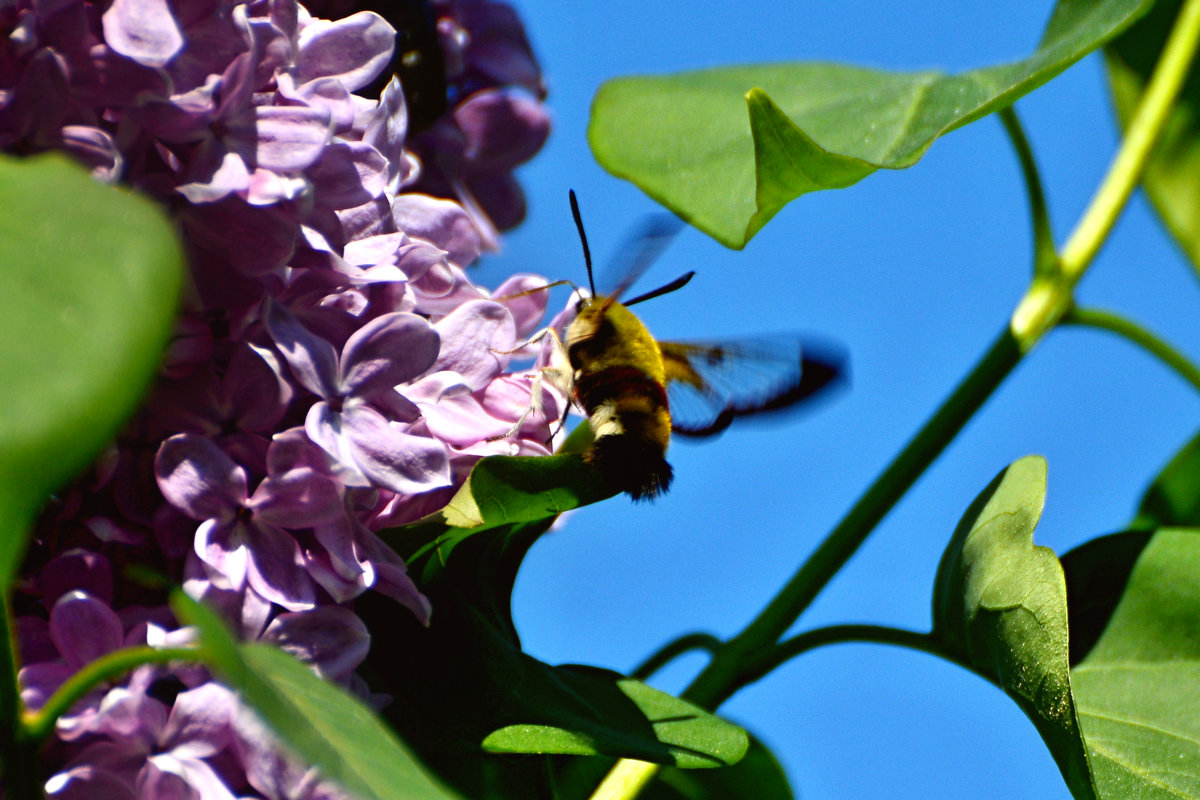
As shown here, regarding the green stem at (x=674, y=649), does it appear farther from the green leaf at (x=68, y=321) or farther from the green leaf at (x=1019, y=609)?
the green leaf at (x=68, y=321)

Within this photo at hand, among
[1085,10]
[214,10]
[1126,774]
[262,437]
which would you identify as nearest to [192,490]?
[262,437]

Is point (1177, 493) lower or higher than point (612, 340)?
lower

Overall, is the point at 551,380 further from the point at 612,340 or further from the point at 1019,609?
the point at 1019,609

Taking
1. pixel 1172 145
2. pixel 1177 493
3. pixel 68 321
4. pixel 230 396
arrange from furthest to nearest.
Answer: pixel 1172 145 < pixel 1177 493 < pixel 230 396 < pixel 68 321

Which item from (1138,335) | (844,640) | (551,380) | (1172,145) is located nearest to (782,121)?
(551,380)

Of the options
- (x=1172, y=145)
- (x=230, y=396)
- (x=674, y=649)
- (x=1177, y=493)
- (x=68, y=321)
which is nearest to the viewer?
(x=68, y=321)

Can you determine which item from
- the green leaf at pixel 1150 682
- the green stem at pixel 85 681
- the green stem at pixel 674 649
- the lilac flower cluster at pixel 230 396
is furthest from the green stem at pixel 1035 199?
the green stem at pixel 85 681
